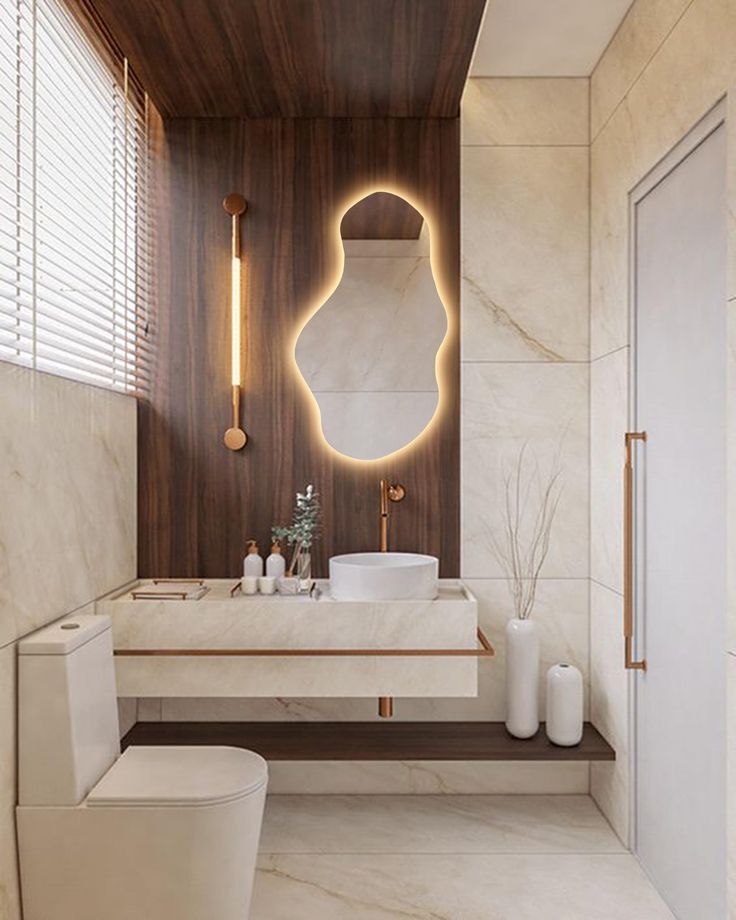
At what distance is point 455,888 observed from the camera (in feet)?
8.14

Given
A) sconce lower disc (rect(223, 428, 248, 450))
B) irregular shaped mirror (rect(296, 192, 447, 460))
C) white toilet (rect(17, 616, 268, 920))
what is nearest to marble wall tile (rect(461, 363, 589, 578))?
irregular shaped mirror (rect(296, 192, 447, 460))

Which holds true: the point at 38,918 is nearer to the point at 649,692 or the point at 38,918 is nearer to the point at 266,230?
the point at 649,692

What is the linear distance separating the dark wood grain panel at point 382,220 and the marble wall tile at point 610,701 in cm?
146

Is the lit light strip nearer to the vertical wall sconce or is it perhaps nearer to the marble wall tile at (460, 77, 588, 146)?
the vertical wall sconce

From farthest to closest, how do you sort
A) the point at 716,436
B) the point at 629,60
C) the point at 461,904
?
the point at 629,60 → the point at 461,904 → the point at 716,436

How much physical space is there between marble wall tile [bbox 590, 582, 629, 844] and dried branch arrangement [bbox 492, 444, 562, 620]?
228mm

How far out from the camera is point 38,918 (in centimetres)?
201

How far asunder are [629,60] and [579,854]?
248 cm

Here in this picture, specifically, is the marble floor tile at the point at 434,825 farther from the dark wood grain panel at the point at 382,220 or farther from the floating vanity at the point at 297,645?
the dark wood grain panel at the point at 382,220

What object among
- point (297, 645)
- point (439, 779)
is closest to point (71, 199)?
point (297, 645)

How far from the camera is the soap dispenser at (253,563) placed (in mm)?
2932

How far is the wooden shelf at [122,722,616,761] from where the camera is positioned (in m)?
2.78

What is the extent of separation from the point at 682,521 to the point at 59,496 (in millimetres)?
1655

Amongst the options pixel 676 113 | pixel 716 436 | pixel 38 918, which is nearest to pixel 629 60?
pixel 676 113
